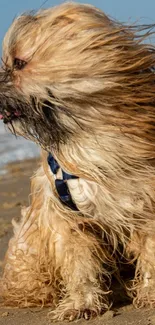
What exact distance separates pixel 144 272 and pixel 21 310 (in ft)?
2.27

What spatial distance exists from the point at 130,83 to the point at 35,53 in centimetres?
43

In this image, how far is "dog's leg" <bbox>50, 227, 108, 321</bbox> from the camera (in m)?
4.53

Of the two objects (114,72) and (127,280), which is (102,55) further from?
(127,280)

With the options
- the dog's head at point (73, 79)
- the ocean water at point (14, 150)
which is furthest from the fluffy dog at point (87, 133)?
the ocean water at point (14, 150)

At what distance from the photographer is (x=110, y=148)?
169 inches

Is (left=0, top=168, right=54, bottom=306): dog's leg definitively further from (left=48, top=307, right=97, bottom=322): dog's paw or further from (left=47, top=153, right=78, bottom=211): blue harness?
(left=48, top=307, right=97, bottom=322): dog's paw

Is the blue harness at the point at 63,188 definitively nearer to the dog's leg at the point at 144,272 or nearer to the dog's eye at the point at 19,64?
the dog's leg at the point at 144,272

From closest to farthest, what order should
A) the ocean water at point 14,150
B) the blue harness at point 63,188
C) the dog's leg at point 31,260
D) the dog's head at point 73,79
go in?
the dog's head at point 73,79 < the blue harness at point 63,188 < the dog's leg at point 31,260 < the ocean water at point 14,150

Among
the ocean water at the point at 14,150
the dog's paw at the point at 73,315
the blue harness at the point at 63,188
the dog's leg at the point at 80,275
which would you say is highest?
the blue harness at the point at 63,188

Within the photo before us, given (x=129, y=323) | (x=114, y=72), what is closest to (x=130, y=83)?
(x=114, y=72)

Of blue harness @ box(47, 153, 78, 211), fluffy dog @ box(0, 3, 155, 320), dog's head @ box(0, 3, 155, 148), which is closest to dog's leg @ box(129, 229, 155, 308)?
fluffy dog @ box(0, 3, 155, 320)

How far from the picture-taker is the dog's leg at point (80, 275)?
4527 mm

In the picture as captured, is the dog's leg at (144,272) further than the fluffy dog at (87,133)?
Yes

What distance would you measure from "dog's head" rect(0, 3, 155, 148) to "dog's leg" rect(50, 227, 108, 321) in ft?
1.73
